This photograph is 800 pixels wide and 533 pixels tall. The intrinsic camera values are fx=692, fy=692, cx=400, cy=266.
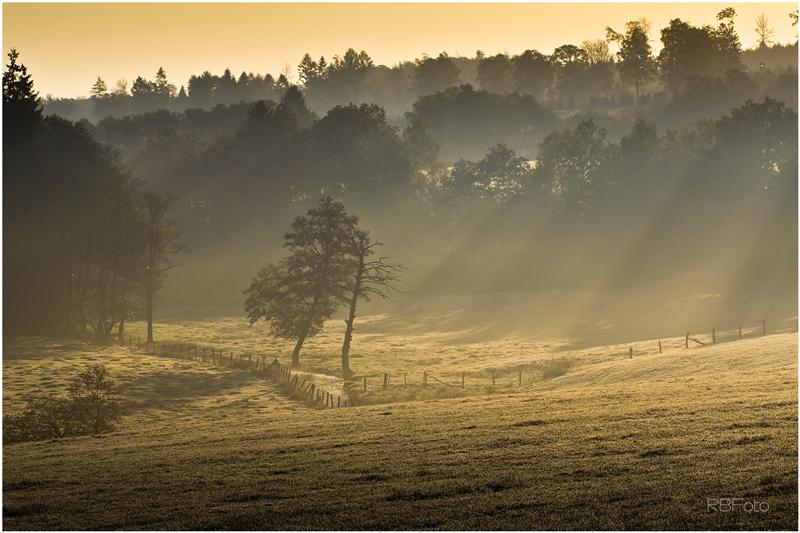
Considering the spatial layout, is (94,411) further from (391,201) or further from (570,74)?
(570,74)

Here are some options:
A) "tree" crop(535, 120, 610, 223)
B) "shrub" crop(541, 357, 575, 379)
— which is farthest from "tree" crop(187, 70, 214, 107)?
"shrub" crop(541, 357, 575, 379)

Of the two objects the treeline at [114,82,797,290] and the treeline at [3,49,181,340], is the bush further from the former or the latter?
the treeline at [114,82,797,290]

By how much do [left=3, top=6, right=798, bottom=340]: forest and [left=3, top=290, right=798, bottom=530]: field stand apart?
24372 millimetres

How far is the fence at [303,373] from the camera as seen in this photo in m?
41.5

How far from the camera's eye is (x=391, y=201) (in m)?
106

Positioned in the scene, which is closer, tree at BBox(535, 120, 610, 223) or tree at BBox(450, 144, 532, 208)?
tree at BBox(535, 120, 610, 223)

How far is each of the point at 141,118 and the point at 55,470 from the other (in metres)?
126

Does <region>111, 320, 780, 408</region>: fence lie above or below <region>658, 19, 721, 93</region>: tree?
below

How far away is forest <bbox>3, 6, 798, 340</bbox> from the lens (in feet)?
211

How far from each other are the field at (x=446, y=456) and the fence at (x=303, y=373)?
2.75 feet

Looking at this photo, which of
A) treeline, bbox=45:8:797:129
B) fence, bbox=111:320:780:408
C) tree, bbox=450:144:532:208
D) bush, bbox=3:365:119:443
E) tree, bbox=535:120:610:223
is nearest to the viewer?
bush, bbox=3:365:119:443

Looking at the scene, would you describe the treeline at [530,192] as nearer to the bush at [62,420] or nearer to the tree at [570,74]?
the bush at [62,420]

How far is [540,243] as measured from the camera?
9719cm

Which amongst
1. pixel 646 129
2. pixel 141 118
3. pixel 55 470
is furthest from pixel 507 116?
pixel 55 470
